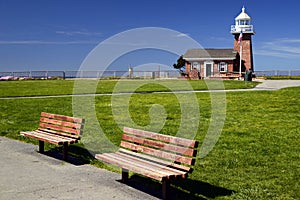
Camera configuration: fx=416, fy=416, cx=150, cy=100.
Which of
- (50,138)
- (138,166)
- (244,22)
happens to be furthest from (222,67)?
(138,166)

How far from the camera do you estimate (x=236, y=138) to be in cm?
1003

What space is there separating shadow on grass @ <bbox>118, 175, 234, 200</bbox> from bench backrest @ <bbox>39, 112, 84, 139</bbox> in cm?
187

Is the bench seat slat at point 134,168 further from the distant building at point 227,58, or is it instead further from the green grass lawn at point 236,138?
the distant building at point 227,58

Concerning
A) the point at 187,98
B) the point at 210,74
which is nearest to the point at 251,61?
the point at 210,74

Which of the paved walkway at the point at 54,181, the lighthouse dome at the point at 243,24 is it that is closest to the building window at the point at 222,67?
the lighthouse dome at the point at 243,24

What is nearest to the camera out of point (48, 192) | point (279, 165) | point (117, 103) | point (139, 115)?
point (48, 192)

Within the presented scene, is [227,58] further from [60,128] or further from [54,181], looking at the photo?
[54,181]

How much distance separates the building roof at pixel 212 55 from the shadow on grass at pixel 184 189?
4784 cm

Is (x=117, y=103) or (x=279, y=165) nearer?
(x=279, y=165)

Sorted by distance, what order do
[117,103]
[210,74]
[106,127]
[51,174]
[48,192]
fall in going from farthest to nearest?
[210,74], [117,103], [106,127], [51,174], [48,192]

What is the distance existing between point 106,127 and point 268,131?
14.7 ft

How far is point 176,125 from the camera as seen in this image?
1214 centimetres

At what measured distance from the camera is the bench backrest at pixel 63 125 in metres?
8.06

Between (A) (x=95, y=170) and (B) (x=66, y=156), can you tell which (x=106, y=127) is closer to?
(B) (x=66, y=156)
